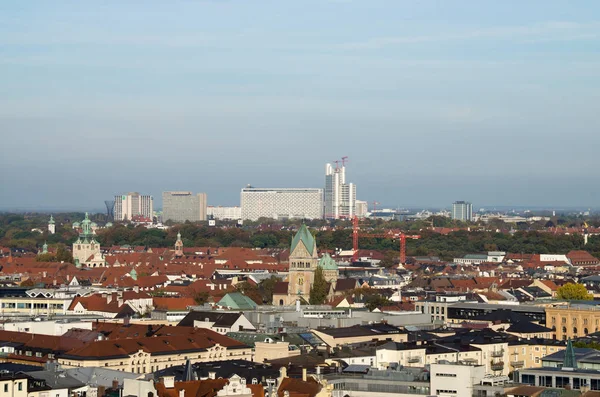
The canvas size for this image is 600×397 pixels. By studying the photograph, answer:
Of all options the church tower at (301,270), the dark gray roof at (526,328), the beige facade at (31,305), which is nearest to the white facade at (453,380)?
the dark gray roof at (526,328)

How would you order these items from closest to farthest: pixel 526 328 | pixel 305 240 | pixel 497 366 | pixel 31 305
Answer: pixel 497 366, pixel 526 328, pixel 31 305, pixel 305 240

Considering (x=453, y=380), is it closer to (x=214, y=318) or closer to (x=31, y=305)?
(x=214, y=318)

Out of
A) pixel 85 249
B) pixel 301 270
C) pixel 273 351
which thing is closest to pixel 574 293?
pixel 301 270

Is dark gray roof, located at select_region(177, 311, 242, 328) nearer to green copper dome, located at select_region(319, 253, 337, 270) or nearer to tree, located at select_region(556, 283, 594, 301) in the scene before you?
green copper dome, located at select_region(319, 253, 337, 270)

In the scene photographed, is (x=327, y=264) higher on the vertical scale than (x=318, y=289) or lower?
higher

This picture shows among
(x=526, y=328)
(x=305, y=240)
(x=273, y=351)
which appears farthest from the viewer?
(x=305, y=240)

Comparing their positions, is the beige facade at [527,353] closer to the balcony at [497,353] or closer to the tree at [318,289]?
the balcony at [497,353]
